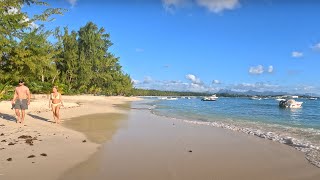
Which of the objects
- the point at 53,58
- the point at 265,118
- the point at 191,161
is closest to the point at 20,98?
the point at 191,161

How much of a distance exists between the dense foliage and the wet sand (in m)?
13.3

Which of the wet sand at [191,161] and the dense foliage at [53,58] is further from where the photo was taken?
the dense foliage at [53,58]

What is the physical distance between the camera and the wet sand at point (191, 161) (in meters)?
8.10

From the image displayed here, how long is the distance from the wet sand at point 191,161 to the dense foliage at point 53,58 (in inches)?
525

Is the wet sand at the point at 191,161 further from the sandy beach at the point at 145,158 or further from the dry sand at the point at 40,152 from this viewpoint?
the dry sand at the point at 40,152

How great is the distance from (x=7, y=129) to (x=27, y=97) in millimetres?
3268

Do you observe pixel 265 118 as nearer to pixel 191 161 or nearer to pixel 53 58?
pixel 191 161

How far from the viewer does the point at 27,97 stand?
17.4 meters

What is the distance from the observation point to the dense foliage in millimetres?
23870

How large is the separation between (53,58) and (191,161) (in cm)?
5888

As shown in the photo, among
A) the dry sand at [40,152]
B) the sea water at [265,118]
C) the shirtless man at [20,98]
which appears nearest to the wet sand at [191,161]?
the dry sand at [40,152]

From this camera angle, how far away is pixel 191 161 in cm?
965

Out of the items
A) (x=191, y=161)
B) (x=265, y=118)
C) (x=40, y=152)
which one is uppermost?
(x=40, y=152)

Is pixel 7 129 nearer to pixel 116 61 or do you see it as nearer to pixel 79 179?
pixel 79 179
